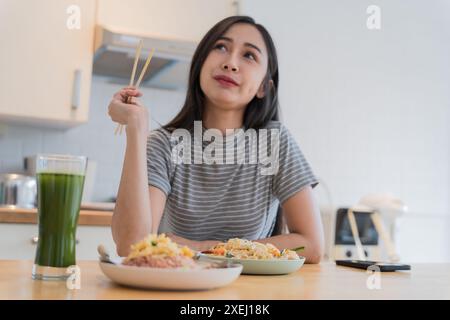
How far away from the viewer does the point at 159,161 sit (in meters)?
1.54

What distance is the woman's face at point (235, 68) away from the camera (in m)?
1.57

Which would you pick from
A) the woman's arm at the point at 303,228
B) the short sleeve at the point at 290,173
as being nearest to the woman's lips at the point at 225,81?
the short sleeve at the point at 290,173

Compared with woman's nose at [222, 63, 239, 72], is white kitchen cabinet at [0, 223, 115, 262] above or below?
below

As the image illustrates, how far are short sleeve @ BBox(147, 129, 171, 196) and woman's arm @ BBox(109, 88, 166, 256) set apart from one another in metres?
0.22

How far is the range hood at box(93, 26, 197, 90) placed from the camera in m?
2.72

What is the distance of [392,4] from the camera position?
13.0ft

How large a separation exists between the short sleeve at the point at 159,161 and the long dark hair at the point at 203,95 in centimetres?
6

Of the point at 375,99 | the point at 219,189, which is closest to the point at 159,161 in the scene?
the point at 219,189

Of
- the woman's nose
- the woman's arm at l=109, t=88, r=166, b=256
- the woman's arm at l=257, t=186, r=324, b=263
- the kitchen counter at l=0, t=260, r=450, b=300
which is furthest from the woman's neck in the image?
the kitchen counter at l=0, t=260, r=450, b=300

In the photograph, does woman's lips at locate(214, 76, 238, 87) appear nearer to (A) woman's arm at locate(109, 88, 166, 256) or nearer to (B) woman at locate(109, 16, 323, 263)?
(B) woman at locate(109, 16, 323, 263)

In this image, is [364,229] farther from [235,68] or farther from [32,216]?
[235,68]

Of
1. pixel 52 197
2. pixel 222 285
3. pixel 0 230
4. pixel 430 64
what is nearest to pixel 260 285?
pixel 222 285

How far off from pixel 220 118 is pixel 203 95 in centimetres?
8
